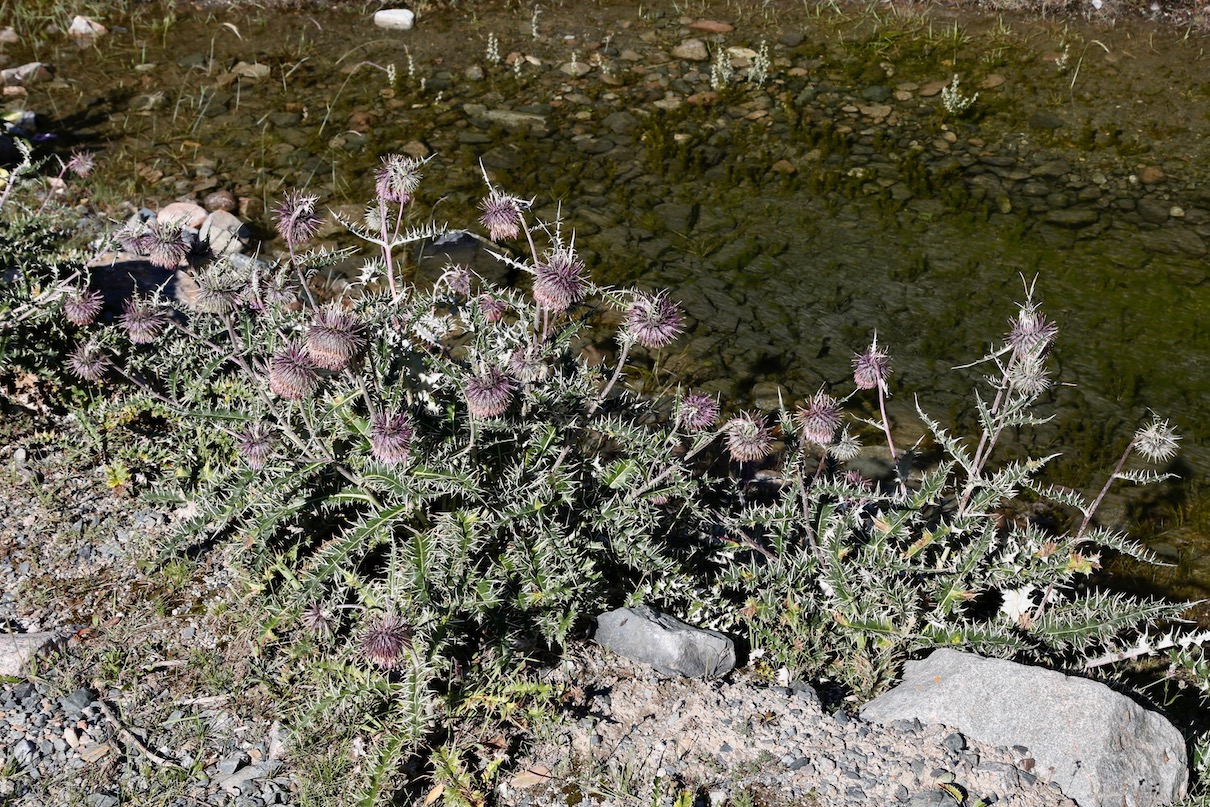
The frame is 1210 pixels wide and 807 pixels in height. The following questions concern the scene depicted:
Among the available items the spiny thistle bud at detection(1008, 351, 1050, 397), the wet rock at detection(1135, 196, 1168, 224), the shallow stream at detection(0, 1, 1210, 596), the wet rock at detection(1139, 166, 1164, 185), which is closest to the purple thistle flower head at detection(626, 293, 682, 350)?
the spiny thistle bud at detection(1008, 351, 1050, 397)

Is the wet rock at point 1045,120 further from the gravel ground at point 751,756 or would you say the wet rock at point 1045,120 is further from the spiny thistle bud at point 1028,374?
the gravel ground at point 751,756

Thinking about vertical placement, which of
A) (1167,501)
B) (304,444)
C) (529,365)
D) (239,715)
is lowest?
(1167,501)

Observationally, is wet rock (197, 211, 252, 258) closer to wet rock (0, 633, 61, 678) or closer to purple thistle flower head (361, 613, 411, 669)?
wet rock (0, 633, 61, 678)

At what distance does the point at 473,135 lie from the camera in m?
7.04

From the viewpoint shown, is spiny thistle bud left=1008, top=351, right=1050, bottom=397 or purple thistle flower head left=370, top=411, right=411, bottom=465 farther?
spiny thistle bud left=1008, top=351, right=1050, bottom=397

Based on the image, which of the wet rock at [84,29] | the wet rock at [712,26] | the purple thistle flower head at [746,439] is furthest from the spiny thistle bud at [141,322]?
the wet rock at [84,29]

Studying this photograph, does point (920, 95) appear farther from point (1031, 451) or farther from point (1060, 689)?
point (1060, 689)

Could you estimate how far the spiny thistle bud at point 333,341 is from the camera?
9.33ft

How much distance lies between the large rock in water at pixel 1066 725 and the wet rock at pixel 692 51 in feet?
19.2

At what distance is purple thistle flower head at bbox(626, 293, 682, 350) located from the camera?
308 cm

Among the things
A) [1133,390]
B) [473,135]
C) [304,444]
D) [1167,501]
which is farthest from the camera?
[473,135]

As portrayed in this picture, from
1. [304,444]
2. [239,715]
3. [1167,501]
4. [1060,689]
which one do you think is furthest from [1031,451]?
[239,715]

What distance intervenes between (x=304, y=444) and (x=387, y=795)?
1.15m

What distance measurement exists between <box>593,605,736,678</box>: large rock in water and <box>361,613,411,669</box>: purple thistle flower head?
72 centimetres
